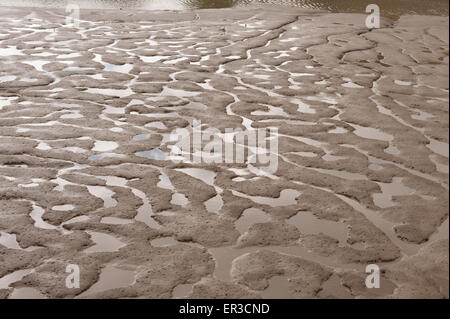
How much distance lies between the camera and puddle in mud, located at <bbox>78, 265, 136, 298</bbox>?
2266 millimetres

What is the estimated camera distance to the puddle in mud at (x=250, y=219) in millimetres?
2766

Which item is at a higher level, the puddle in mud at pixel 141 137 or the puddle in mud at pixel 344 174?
the puddle in mud at pixel 141 137

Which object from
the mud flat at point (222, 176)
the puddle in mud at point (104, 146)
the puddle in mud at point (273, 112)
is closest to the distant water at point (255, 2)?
the mud flat at point (222, 176)

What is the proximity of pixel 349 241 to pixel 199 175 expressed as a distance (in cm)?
107

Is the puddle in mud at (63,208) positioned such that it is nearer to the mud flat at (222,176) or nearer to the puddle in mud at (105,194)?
the mud flat at (222,176)

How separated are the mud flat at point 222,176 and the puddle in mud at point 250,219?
0.01 meters

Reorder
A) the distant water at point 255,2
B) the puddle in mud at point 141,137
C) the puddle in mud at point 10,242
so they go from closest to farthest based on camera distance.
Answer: the puddle in mud at point 10,242, the puddle in mud at point 141,137, the distant water at point 255,2

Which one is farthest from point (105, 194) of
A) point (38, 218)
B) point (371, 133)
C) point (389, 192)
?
point (371, 133)

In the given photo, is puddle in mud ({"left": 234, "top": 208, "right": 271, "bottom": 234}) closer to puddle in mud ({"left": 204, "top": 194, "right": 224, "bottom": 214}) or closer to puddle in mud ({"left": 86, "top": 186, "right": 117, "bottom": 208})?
puddle in mud ({"left": 204, "top": 194, "right": 224, "bottom": 214})

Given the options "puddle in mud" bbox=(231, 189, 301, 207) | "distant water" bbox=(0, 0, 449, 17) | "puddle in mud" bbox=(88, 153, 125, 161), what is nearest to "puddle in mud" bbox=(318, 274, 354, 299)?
"puddle in mud" bbox=(231, 189, 301, 207)

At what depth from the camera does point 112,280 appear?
7.66 ft

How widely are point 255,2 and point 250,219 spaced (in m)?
8.01

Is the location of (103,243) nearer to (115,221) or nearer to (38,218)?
(115,221)
